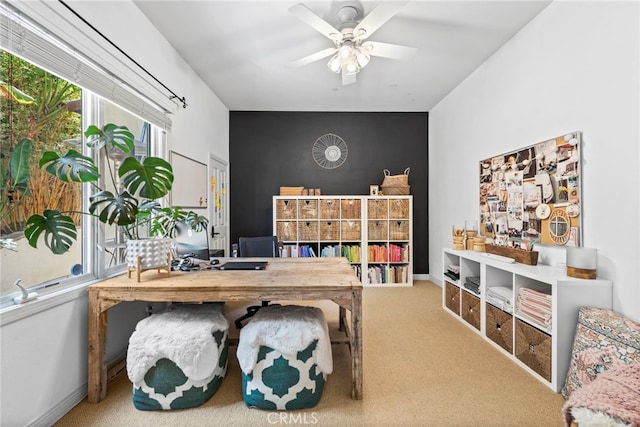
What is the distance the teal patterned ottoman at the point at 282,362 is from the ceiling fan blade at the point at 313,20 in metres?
1.99

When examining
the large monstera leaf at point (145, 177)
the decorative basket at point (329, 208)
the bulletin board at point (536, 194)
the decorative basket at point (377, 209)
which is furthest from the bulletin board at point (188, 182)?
the bulletin board at point (536, 194)

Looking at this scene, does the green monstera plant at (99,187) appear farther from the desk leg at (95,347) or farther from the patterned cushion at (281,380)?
the patterned cushion at (281,380)

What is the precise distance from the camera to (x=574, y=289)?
1810mm

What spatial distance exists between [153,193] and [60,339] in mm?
929

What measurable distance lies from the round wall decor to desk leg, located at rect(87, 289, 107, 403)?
3577mm

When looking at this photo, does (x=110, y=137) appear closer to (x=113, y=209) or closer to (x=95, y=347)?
(x=113, y=209)

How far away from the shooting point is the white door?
388cm

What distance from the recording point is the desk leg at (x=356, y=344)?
169 cm

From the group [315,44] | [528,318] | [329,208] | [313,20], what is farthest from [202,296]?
[329,208]

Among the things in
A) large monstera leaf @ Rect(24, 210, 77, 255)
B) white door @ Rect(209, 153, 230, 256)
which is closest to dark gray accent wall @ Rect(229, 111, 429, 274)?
white door @ Rect(209, 153, 230, 256)

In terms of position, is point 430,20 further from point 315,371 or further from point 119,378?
point 119,378

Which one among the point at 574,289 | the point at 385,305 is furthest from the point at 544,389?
the point at 385,305

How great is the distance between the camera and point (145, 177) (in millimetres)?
1665
